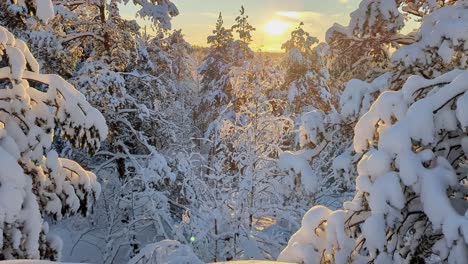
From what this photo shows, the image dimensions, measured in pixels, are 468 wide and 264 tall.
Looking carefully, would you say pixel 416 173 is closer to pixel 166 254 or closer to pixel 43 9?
pixel 43 9

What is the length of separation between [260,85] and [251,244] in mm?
4069

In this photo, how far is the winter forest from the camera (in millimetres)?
4059

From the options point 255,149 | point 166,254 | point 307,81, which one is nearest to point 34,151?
→ point 166,254

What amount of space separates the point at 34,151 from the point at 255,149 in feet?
21.4

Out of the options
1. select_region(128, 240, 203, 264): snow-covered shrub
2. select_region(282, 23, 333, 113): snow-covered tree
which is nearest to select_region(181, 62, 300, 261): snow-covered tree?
select_region(128, 240, 203, 264): snow-covered shrub

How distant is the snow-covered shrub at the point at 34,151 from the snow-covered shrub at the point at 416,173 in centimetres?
336

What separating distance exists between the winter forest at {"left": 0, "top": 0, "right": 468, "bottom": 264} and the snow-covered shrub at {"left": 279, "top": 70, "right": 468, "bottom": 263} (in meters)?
0.01

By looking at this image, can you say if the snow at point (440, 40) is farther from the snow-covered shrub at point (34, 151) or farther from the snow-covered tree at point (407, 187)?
the snow-covered shrub at point (34, 151)

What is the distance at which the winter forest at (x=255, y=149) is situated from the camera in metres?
4.06

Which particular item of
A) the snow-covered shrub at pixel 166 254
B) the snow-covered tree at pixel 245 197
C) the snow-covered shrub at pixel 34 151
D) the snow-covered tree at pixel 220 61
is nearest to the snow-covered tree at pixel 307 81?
the snow-covered tree at pixel 220 61

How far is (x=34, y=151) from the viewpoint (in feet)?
18.2

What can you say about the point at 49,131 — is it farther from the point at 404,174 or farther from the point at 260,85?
the point at 260,85

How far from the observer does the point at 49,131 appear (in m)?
5.67

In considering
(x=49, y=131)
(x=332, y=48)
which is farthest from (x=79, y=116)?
(x=332, y=48)
